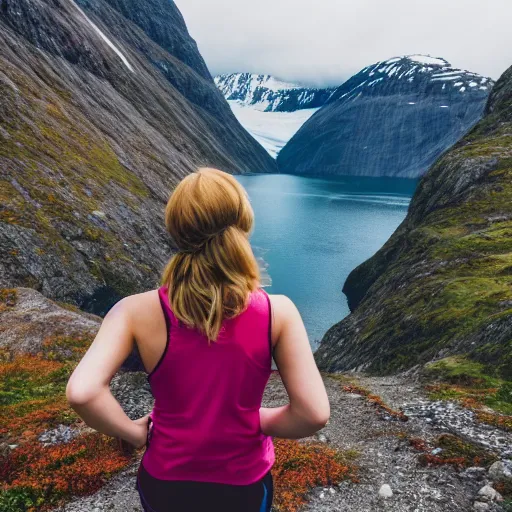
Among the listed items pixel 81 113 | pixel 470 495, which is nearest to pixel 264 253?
pixel 81 113

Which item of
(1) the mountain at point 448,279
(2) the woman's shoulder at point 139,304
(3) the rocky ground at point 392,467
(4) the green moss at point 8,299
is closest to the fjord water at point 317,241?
(1) the mountain at point 448,279

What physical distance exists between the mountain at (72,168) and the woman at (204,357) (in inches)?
1324

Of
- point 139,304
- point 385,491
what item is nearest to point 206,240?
point 139,304

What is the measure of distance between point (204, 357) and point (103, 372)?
2.27 ft

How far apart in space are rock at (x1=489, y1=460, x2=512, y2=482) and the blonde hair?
878 cm

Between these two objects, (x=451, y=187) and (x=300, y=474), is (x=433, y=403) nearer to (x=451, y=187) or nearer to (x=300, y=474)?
(x=300, y=474)

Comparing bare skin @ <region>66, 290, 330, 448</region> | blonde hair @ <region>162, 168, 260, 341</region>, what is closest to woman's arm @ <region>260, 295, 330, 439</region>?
bare skin @ <region>66, 290, 330, 448</region>

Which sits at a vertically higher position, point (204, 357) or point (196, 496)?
point (204, 357)

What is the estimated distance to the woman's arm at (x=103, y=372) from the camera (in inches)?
120

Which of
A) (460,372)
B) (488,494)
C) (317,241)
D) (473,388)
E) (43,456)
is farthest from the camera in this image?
(317,241)

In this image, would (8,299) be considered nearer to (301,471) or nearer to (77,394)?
(301,471)

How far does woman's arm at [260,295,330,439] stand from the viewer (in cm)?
324

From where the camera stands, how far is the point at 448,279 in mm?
31453

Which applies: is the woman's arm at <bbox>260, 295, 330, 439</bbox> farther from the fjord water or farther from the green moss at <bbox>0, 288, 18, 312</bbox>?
the fjord water
